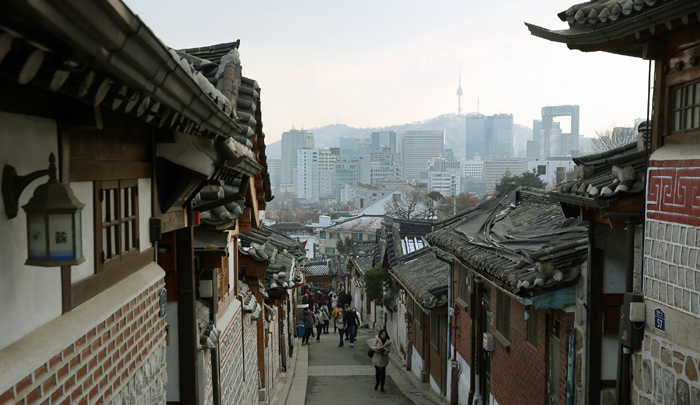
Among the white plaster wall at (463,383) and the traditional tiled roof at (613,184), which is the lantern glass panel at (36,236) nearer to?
the traditional tiled roof at (613,184)

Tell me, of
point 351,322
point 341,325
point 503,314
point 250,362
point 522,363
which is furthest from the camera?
point 341,325

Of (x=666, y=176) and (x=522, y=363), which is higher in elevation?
(x=666, y=176)

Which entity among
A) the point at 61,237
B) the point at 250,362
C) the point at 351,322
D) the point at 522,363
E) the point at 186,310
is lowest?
the point at 351,322

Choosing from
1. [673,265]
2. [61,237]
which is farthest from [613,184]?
[61,237]

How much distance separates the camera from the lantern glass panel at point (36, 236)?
9.31 ft

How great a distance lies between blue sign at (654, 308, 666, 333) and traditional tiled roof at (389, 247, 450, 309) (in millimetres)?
10305

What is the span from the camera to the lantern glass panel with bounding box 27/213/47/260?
112 inches

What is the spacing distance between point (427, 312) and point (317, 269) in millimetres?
49551

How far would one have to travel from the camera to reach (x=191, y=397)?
7148mm

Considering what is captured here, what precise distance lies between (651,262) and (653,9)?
2.40 metres

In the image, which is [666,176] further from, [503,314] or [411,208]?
[411,208]

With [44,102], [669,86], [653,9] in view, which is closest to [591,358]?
[669,86]

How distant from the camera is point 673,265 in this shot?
5684mm

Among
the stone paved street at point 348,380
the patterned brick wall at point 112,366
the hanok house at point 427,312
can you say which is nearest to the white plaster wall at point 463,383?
the hanok house at point 427,312
